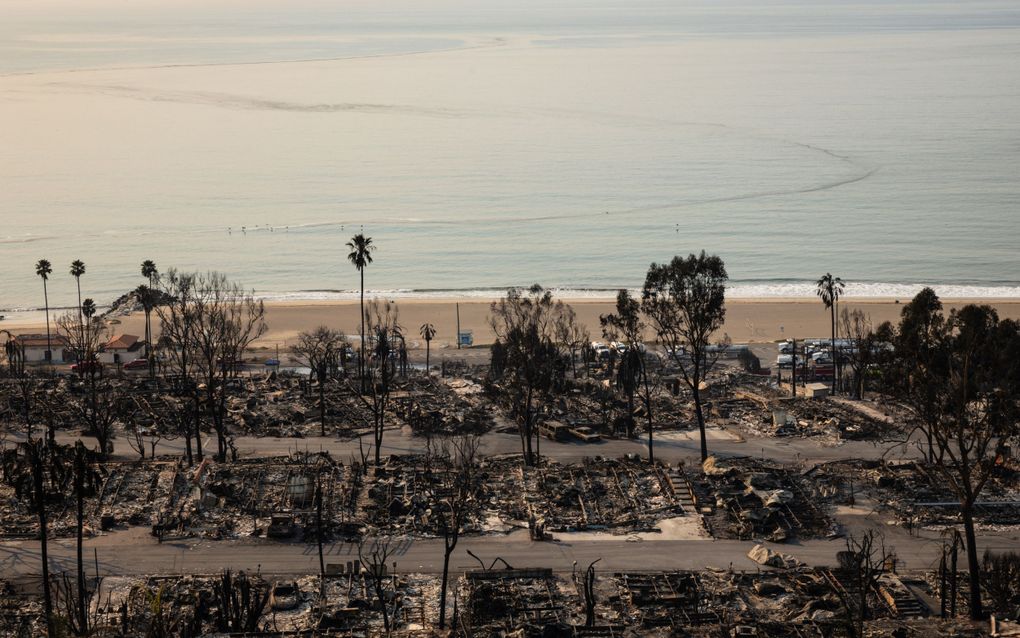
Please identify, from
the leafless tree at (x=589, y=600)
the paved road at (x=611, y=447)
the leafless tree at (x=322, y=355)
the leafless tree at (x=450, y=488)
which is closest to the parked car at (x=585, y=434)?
the paved road at (x=611, y=447)

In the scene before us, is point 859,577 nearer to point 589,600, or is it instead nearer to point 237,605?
point 589,600

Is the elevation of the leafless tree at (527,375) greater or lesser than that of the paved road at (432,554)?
greater

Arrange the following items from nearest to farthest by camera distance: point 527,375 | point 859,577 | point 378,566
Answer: point 859,577, point 378,566, point 527,375

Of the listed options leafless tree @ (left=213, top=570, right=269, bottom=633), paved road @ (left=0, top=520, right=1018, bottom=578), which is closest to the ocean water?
paved road @ (left=0, top=520, right=1018, bottom=578)

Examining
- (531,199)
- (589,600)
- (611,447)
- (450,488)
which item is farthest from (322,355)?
(531,199)

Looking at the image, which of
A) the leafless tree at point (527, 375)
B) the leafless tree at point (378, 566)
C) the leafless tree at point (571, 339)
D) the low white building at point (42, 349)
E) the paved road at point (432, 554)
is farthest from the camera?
the low white building at point (42, 349)

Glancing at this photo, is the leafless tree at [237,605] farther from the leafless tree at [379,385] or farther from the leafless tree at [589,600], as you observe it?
the leafless tree at [379,385]

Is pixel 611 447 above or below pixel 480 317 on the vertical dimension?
below
